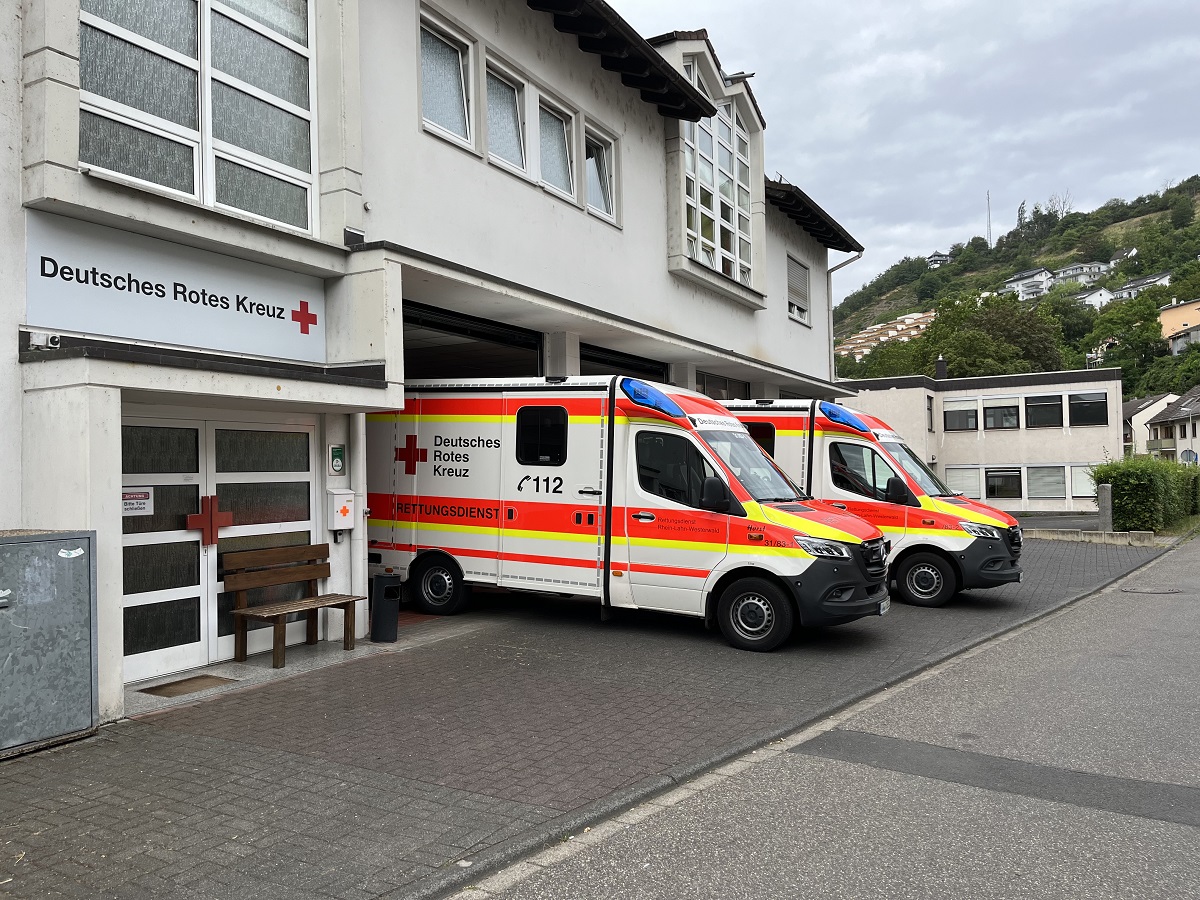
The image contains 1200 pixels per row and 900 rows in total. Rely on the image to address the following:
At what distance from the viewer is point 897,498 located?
12656 mm

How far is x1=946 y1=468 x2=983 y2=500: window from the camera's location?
42594mm

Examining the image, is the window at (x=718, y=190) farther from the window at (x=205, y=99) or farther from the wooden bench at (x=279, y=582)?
the wooden bench at (x=279, y=582)

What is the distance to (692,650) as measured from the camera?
928 centimetres

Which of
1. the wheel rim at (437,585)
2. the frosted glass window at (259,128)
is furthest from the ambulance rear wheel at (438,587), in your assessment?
the frosted glass window at (259,128)

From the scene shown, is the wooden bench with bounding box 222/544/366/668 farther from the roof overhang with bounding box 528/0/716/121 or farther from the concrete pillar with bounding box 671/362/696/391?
the concrete pillar with bounding box 671/362/696/391

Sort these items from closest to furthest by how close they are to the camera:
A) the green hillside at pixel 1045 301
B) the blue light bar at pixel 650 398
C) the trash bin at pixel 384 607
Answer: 1. the trash bin at pixel 384 607
2. the blue light bar at pixel 650 398
3. the green hillside at pixel 1045 301

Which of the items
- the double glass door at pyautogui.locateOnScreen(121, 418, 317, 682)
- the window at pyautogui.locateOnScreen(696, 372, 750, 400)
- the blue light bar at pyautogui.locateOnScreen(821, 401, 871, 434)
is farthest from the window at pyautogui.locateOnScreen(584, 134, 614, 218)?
the double glass door at pyautogui.locateOnScreen(121, 418, 317, 682)

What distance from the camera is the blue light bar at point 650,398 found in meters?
9.92

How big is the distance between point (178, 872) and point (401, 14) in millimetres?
9366

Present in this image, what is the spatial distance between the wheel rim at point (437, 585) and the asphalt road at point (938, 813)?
18.2 ft

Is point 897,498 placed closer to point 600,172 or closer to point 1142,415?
point 600,172

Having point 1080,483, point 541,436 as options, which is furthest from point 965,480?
point 541,436

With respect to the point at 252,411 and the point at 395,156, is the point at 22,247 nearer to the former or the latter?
the point at 252,411

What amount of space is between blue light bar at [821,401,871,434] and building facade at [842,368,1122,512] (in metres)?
26.9
